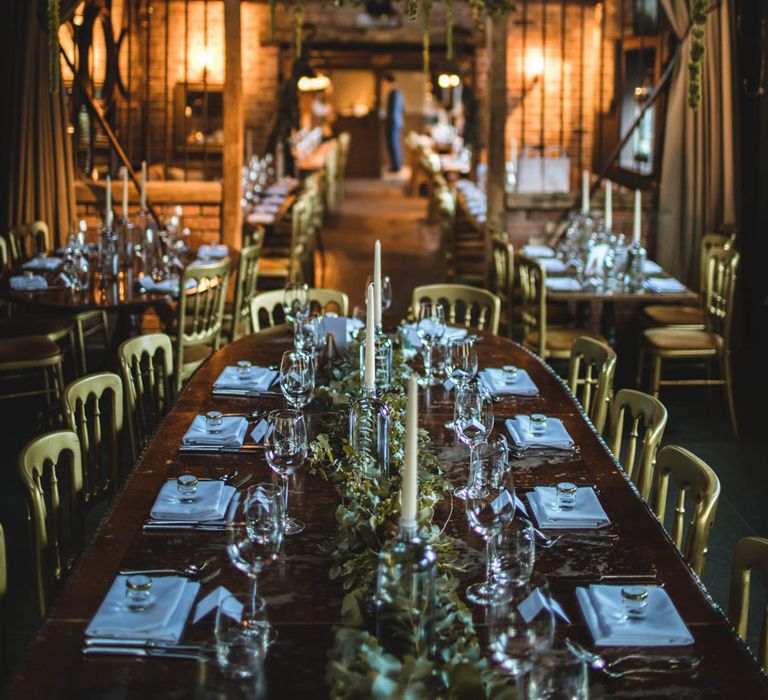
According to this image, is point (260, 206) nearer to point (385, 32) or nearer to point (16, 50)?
point (16, 50)

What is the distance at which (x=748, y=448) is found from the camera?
5.64 metres

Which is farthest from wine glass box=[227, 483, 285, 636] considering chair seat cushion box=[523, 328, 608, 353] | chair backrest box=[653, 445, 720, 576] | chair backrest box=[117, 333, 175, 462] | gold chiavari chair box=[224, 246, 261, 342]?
chair seat cushion box=[523, 328, 608, 353]

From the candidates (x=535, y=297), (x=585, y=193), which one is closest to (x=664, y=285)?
(x=535, y=297)

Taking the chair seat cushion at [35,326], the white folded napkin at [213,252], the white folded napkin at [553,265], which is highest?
the white folded napkin at [213,252]

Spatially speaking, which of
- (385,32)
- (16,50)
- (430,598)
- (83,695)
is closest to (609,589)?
(430,598)

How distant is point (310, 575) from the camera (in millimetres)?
2291

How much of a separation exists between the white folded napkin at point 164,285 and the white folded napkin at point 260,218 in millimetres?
2718

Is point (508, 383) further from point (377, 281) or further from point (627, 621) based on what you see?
point (627, 621)

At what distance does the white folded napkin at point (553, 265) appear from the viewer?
21.4 ft

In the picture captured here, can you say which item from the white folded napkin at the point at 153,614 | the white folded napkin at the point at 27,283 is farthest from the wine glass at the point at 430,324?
the white folded napkin at the point at 27,283

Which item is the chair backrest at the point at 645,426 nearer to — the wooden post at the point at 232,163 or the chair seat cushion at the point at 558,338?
the chair seat cushion at the point at 558,338

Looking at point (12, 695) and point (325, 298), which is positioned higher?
point (325, 298)

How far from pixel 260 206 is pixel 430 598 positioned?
7.86 metres

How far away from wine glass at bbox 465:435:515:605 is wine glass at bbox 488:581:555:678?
0.17 metres
